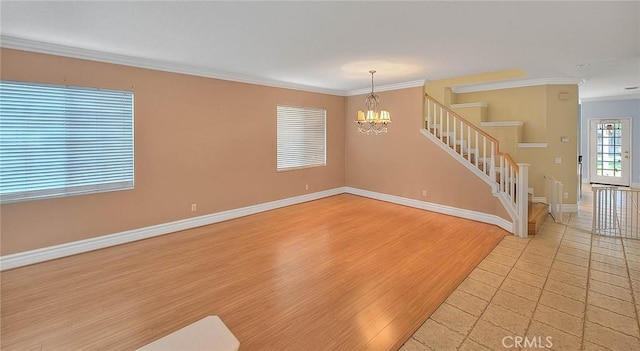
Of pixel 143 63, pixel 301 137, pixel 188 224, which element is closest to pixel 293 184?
pixel 301 137

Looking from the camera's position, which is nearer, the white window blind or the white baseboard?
the white baseboard

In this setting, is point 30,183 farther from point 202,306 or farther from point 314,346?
point 314,346

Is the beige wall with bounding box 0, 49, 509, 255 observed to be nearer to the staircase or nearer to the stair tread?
the staircase

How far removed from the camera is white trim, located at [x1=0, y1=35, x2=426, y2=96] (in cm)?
348

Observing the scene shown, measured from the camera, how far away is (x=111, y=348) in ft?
7.34

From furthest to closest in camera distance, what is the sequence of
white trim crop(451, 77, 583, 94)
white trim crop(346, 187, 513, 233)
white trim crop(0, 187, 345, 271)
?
white trim crop(451, 77, 583, 94)
white trim crop(346, 187, 513, 233)
white trim crop(0, 187, 345, 271)

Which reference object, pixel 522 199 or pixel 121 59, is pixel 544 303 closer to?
pixel 522 199

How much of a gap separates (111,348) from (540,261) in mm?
4581

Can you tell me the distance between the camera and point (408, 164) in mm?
6477

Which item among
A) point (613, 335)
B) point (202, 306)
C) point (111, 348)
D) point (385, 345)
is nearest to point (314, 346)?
point (385, 345)

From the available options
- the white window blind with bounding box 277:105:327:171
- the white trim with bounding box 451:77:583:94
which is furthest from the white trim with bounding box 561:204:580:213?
the white window blind with bounding box 277:105:327:171

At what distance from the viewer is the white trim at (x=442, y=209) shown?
16.6 ft

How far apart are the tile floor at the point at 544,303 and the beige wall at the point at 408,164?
1.31m

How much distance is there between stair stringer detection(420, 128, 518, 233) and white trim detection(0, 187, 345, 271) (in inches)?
138
